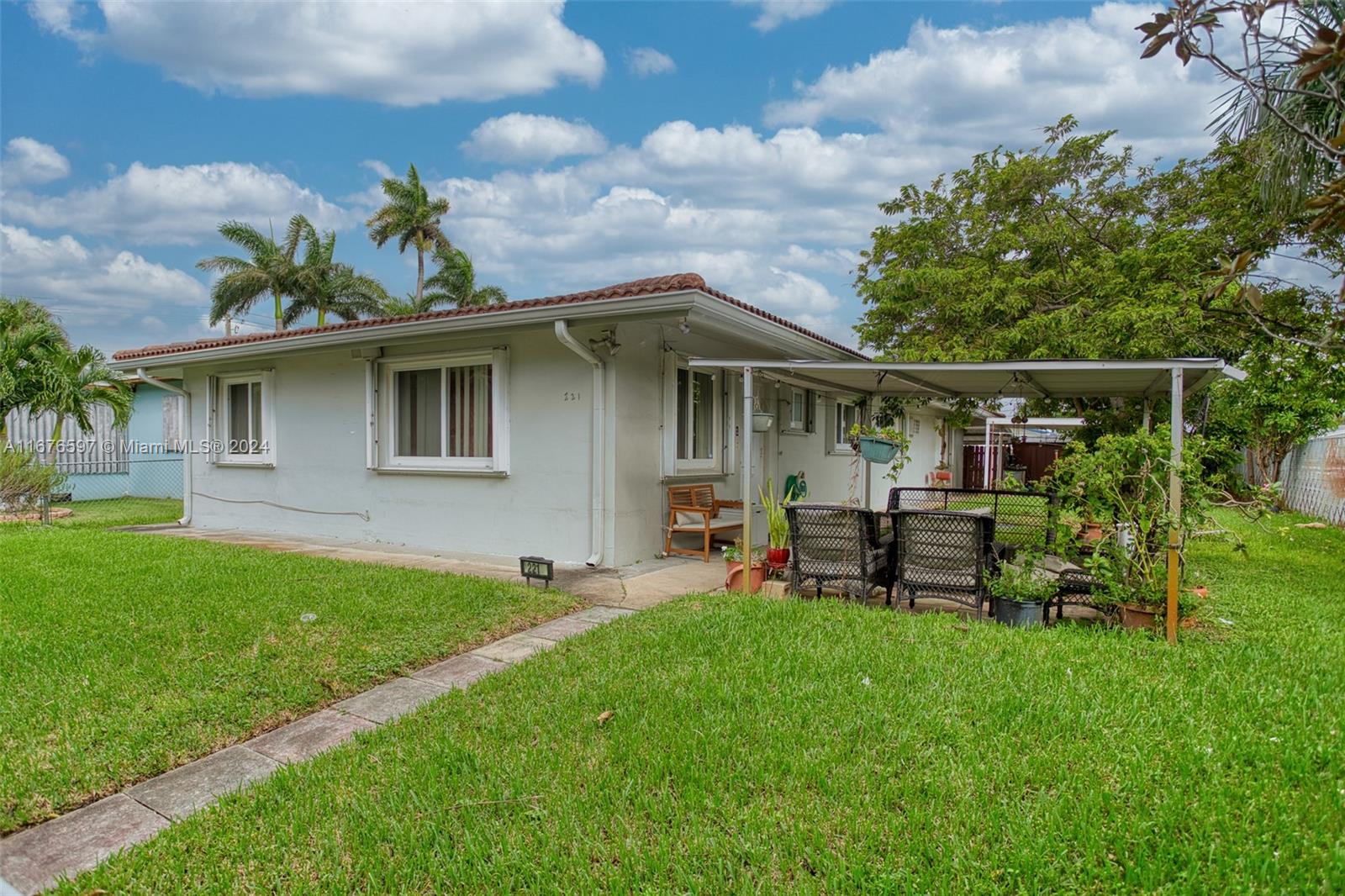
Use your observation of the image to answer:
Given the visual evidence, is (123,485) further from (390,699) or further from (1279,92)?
(1279,92)

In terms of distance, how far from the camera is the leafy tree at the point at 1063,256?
12195mm

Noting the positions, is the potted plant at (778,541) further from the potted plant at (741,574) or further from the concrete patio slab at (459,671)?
the concrete patio slab at (459,671)

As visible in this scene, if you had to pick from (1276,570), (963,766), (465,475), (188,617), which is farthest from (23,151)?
(1276,570)

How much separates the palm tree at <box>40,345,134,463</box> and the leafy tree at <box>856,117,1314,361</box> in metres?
16.6

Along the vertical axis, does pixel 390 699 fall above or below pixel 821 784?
below

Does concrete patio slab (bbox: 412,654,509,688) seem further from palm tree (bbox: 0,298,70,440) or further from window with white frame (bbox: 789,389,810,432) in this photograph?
palm tree (bbox: 0,298,70,440)

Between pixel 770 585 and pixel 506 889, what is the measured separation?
4.24 metres

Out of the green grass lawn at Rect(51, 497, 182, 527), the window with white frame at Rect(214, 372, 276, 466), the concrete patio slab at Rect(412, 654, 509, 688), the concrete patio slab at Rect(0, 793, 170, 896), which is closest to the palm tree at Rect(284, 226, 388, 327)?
the green grass lawn at Rect(51, 497, 182, 527)

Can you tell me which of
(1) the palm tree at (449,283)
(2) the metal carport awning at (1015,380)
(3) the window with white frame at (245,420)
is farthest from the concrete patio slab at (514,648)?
(1) the palm tree at (449,283)

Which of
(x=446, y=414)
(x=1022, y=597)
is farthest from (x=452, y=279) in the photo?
(x=1022, y=597)

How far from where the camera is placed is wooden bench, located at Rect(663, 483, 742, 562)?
813cm

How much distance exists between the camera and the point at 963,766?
287cm

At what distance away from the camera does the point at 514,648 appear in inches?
192

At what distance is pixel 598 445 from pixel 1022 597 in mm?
4280
